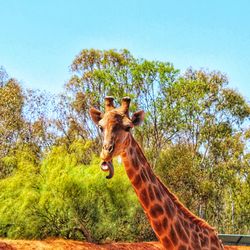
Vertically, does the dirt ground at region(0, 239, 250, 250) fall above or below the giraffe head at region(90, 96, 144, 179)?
below

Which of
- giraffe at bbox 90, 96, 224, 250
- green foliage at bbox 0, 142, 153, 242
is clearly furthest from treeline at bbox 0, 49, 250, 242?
giraffe at bbox 90, 96, 224, 250

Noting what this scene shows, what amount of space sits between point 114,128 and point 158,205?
943 millimetres

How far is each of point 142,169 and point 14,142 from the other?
76.4 feet

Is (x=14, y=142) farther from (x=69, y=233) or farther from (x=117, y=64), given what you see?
(x=69, y=233)

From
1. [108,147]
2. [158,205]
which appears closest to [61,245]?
[158,205]

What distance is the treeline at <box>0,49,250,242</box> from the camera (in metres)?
16.7

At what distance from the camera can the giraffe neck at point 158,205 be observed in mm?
4680

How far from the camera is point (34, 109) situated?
2877 cm

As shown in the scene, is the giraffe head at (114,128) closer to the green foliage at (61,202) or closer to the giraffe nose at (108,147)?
the giraffe nose at (108,147)

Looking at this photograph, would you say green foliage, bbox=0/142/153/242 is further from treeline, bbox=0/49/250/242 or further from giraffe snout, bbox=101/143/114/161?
giraffe snout, bbox=101/143/114/161

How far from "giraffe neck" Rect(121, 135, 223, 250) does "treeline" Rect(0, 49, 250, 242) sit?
11.5 m

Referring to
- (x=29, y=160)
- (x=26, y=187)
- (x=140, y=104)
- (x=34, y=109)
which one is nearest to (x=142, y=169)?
(x=26, y=187)

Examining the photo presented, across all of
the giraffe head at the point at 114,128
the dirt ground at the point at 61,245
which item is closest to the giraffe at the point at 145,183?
the giraffe head at the point at 114,128

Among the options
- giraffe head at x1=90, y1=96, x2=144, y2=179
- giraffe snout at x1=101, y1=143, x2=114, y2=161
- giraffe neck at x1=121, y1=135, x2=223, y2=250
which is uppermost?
giraffe head at x1=90, y1=96, x2=144, y2=179
